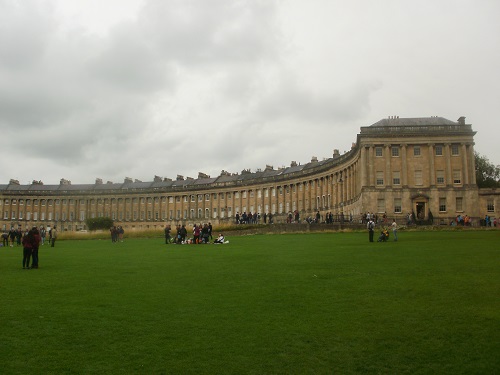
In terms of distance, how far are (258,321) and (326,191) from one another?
71.9m

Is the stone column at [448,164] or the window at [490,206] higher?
the stone column at [448,164]

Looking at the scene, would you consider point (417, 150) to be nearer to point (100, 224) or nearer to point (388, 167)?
point (388, 167)

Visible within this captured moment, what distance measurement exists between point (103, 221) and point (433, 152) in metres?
55.9

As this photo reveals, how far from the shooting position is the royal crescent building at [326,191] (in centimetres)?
5897

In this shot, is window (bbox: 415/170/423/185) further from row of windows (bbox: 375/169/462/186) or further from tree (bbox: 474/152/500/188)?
tree (bbox: 474/152/500/188)

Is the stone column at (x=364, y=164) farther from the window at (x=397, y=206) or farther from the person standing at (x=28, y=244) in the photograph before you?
the person standing at (x=28, y=244)

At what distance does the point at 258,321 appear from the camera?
10.5 metres

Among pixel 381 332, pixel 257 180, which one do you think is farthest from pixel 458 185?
pixel 381 332

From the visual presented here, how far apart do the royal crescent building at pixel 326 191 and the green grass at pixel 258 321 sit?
34257 mm

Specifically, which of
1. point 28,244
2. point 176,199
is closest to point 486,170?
point 176,199

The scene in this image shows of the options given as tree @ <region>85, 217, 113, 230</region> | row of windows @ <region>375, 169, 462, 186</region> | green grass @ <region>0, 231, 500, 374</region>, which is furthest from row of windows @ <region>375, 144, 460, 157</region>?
tree @ <region>85, 217, 113, 230</region>

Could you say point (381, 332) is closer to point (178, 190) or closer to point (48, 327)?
point (48, 327)

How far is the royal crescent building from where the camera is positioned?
59.0 m

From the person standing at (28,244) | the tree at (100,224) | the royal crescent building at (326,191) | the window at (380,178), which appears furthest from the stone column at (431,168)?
the tree at (100,224)
